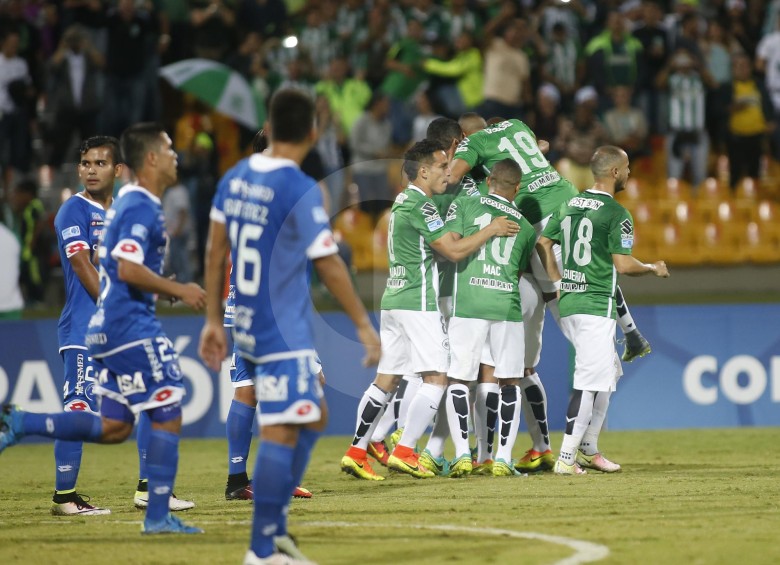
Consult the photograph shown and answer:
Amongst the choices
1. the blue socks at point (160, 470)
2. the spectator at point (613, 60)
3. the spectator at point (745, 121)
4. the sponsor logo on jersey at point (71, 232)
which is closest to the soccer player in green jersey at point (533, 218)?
the sponsor logo on jersey at point (71, 232)

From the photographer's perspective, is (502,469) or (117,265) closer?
(117,265)

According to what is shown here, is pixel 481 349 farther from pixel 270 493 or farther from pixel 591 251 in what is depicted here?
pixel 270 493

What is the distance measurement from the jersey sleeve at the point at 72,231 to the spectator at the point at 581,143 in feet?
33.7

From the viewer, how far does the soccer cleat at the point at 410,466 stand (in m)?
10.5

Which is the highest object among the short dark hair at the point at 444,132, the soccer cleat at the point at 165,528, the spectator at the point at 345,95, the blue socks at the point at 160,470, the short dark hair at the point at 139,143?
the spectator at the point at 345,95

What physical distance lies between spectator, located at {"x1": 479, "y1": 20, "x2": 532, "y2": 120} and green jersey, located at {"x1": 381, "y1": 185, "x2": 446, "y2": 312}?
8.07m

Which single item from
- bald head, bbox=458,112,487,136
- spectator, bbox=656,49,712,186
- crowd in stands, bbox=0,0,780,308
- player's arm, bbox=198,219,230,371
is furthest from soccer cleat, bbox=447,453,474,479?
spectator, bbox=656,49,712,186

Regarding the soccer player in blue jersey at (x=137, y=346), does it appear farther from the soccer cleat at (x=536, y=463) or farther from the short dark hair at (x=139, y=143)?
the soccer cleat at (x=536, y=463)

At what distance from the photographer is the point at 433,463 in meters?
10.6

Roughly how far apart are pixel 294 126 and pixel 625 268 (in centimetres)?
468

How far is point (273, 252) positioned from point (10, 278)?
10055mm

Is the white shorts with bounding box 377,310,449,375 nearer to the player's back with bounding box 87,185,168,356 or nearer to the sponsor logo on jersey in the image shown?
the sponsor logo on jersey

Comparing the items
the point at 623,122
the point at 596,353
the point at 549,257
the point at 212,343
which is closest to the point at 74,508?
the point at 212,343

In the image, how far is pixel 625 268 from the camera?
10.2 meters
